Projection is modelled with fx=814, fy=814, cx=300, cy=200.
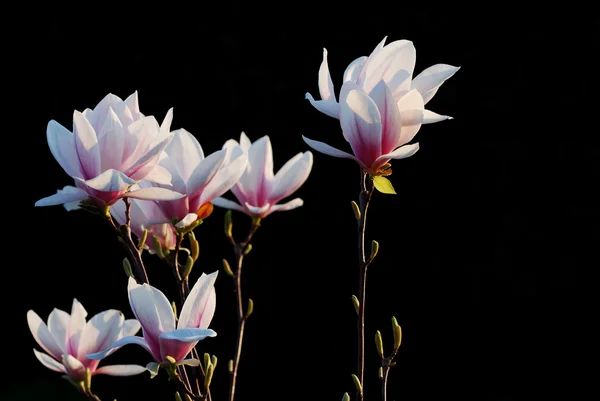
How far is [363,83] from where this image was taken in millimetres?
791

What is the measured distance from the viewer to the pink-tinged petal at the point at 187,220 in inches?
31.6

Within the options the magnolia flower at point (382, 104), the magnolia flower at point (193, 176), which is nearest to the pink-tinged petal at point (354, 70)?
the magnolia flower at point (382, 104)

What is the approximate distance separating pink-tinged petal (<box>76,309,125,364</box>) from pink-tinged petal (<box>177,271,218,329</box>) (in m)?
0.12

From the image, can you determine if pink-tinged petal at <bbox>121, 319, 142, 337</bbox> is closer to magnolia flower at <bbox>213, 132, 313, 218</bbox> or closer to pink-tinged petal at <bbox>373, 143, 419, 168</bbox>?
magnolia flower at <bbox>213, 132, 313, 218</bbox>

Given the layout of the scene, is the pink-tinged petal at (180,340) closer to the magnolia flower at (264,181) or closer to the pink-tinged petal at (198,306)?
the pink-tinged petal at (198,306)

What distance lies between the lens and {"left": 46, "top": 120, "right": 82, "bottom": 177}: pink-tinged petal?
754mm

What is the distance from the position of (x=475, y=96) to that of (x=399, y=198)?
1.12 ft

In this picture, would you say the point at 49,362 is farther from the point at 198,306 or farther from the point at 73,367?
the point at 198,306

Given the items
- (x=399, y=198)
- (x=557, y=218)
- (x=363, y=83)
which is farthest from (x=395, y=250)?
(x=363, y=83)

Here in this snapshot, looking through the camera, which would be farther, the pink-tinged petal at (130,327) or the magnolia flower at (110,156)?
the pink-tinged petal at (130,327)

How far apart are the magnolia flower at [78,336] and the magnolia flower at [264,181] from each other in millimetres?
189

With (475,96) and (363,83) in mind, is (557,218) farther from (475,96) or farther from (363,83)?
(363,83)

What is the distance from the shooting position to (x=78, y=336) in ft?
2.74

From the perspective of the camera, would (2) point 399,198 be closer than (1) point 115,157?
No
